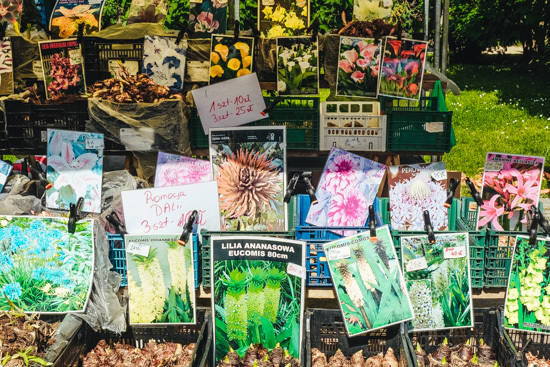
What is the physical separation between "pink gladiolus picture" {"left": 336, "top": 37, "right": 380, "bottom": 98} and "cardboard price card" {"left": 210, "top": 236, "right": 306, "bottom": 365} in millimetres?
1212

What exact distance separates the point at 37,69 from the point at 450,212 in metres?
2.77

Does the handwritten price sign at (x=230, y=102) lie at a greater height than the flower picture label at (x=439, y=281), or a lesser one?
greater

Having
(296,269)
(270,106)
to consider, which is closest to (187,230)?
(296,269)

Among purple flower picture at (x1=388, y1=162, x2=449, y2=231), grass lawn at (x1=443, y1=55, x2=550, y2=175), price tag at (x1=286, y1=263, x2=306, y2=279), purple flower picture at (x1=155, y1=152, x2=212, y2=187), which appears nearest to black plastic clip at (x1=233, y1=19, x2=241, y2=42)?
purple flower picture at (x1=155, y1=152, x2=212, y2=187)

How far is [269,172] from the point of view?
373cm

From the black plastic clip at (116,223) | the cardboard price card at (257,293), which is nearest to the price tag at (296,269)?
the cardboard price card at (257,293)

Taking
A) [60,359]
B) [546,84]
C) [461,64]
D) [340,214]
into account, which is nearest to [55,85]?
[60,359]

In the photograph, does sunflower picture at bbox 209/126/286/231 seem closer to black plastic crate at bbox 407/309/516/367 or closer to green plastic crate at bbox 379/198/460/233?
green plastic crate at bbox 379/198/460/233

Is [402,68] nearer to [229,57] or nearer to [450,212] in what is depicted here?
[450,212]

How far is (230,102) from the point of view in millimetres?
3783

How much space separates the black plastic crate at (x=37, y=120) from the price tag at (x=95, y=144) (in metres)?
0.16

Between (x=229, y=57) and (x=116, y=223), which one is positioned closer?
(x=116, y=223)

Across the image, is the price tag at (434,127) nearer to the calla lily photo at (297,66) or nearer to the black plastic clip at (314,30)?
the calla lily photo at (297,66)

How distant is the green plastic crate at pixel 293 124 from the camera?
3.80 meters
